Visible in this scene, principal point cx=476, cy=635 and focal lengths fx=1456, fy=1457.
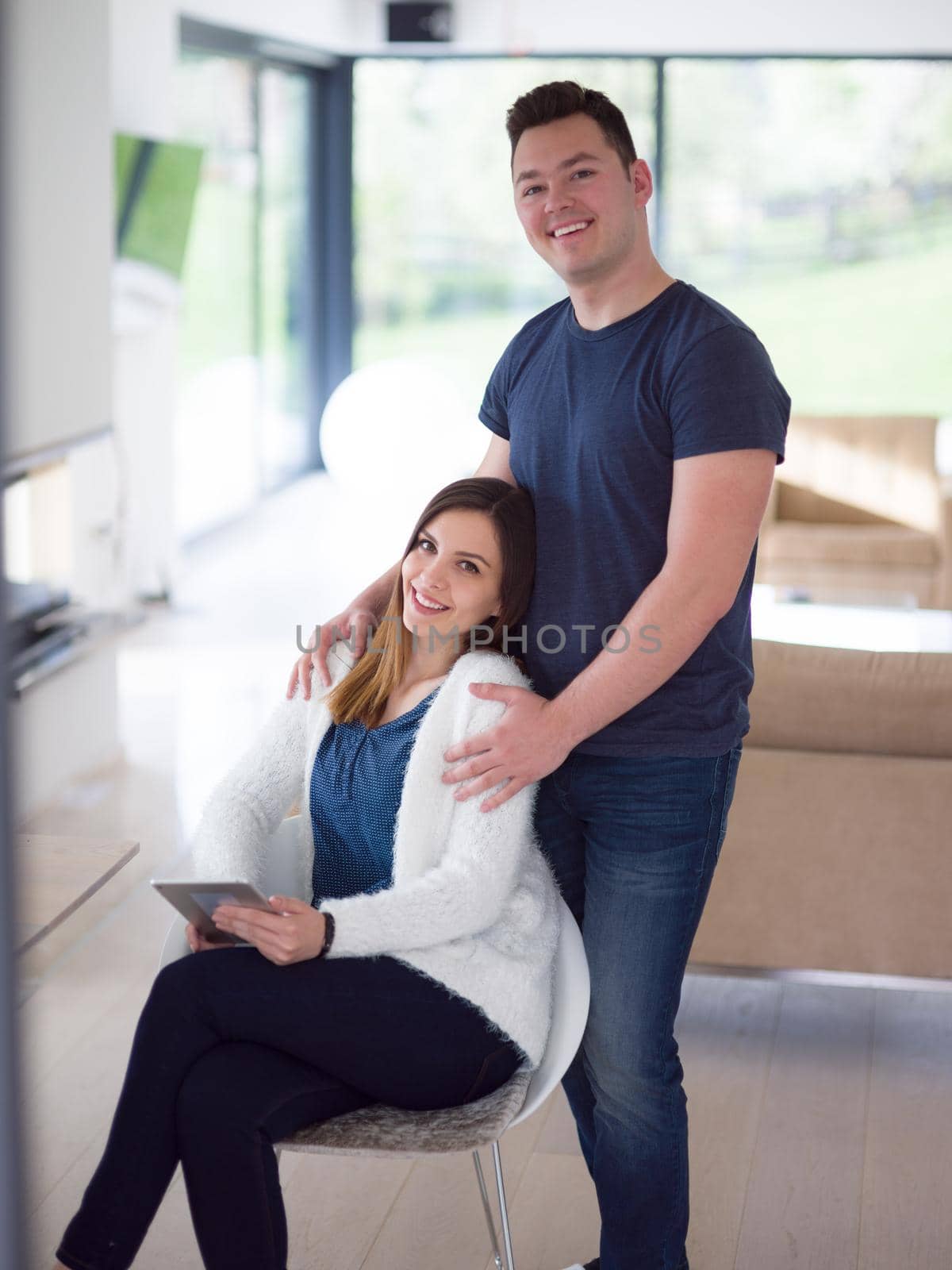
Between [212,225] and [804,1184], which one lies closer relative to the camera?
[804,1184]

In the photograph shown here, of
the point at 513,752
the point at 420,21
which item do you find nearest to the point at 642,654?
the point at 513,752

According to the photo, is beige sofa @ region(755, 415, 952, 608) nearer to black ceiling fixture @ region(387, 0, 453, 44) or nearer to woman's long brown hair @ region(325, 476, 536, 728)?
woman's long brown hair @ region(325, 476, 536, 728)

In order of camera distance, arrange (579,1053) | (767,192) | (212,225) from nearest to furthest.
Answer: (579,1053), (212,225), (767,192)

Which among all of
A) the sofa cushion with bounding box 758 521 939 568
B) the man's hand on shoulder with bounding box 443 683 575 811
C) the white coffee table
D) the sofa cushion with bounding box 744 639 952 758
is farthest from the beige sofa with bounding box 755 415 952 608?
the man's hand on shoulder with bounding box 443 683 575 811

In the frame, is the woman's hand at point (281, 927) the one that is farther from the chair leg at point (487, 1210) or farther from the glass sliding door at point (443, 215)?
the glass sliding door at point (443, 215)

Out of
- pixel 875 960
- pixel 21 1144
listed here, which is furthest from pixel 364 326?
pixel 21 1144

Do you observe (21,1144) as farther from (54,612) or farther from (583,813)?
(54,612)

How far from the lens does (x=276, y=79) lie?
8.16 m

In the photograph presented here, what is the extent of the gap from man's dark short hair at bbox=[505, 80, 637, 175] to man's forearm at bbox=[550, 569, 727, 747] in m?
0.51

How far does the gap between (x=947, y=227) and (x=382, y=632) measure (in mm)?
7746

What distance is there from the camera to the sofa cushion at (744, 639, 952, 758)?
240 cm

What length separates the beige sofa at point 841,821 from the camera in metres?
2.42

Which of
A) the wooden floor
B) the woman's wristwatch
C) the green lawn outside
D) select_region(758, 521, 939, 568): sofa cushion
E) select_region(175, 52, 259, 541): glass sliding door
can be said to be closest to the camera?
the woman's wristwatch

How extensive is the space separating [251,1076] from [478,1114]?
0.25 m
